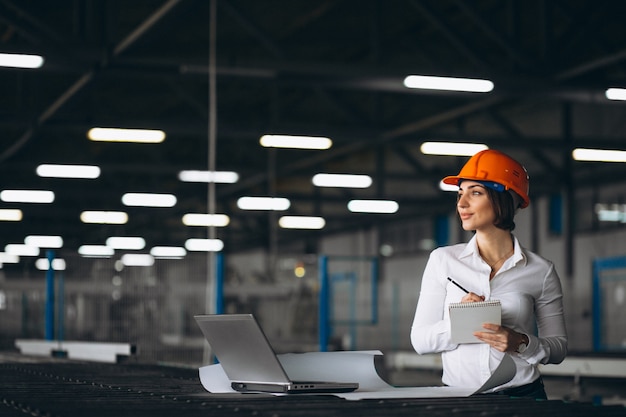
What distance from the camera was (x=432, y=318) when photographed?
11.1 feet

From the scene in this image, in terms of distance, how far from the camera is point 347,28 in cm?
1497

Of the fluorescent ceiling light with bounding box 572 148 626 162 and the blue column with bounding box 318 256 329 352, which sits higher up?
the fluorescent ceiling light with bounding box 572 148 626 162

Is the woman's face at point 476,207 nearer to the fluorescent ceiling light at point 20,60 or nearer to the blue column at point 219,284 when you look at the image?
the fluorescent ceiling light at point 20,60

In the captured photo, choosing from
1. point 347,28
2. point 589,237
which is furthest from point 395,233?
point 347,28

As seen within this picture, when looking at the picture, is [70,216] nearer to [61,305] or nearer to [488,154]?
[61,305]

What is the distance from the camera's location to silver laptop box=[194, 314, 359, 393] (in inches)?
111

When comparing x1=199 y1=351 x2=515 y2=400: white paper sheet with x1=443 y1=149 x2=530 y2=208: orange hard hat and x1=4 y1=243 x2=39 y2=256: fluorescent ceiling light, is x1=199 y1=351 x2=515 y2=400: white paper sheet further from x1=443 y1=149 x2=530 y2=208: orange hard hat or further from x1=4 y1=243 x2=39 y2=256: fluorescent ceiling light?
x1=4 y1=243 x2=39 y2=256: fluorescent ceiling light

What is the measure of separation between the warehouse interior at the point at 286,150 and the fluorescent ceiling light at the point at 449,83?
0.08 meters

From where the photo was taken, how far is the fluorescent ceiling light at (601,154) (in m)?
14.5

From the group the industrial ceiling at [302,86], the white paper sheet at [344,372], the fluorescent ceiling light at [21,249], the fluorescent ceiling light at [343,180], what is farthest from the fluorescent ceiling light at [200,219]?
the white paper sheet at [344,372]

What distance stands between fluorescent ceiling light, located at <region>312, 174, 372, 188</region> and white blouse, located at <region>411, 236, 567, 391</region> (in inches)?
523

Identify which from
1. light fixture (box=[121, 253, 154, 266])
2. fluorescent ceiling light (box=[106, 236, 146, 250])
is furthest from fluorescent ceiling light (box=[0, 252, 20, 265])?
light fixture (box=[121, 253, 154, 266])

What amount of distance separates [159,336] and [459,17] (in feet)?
24.1

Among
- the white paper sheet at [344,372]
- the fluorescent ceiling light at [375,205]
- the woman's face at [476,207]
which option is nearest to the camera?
the white paper sheet at [344,372]
